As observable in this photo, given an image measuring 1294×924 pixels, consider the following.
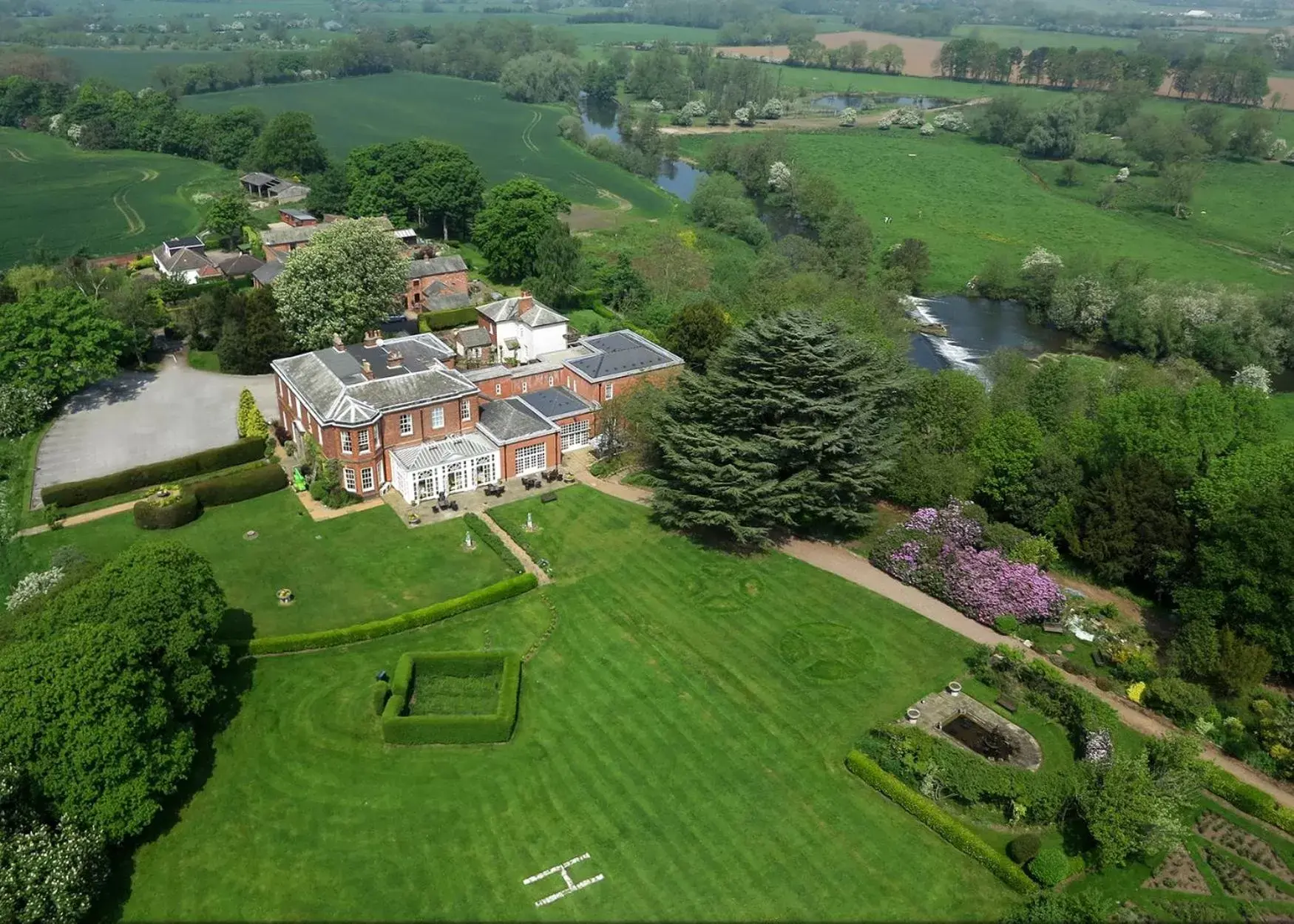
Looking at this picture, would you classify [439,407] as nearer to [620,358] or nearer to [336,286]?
[620,358]

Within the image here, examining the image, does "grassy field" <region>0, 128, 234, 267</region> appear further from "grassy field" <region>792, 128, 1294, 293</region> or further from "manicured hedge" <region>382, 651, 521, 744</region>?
"grassy field" <region>792, 128, 1294, 293</region>

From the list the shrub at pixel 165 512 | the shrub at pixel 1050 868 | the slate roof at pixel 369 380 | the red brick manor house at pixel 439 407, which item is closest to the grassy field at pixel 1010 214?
the red brick manor house at pixel 439 407

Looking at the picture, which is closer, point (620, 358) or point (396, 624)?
point (396, 624)

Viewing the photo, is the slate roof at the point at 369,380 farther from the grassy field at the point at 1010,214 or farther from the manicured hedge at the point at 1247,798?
the grassy field at the point at 1010,214

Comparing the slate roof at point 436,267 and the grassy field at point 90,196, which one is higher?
the slate roof at point 436,267

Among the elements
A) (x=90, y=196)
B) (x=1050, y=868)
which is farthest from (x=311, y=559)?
(x=90, y=196)

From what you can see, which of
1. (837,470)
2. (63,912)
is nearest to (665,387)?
(837,470)

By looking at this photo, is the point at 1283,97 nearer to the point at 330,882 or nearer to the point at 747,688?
the point at 747,688
